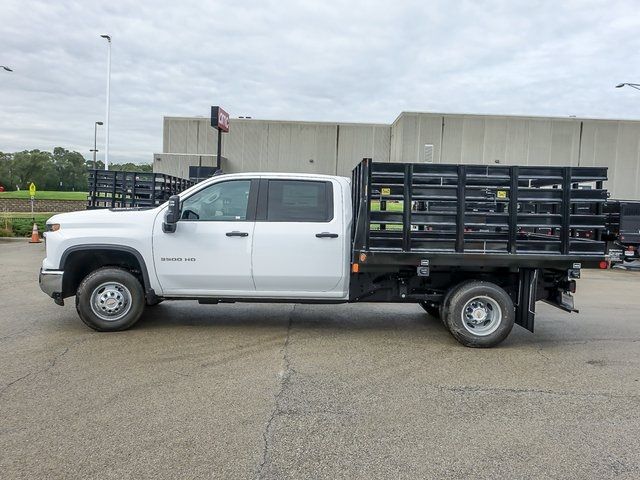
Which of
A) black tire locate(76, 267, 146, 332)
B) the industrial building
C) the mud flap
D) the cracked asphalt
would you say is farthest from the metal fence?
the industrial building

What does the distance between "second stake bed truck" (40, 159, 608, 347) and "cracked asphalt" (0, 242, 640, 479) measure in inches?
21.0

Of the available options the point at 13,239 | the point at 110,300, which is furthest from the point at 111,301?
the point at 13,239

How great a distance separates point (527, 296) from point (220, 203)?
3.87 meters

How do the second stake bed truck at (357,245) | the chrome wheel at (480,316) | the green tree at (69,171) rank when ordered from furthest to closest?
the green tree at (69,171) → the chrome wheel at (480,316) → the second stake bed truck at (357,245)

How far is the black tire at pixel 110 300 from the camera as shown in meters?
6.49

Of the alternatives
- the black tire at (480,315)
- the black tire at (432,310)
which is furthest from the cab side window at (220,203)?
the black tire at (432,310)

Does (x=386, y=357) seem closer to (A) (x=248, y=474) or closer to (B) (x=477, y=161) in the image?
(A) (x=248, y=474)

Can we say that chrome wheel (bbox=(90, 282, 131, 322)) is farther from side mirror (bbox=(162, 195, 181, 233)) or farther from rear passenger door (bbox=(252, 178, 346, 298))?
rear passenger door (bbox=(252, 178, 346, 298))

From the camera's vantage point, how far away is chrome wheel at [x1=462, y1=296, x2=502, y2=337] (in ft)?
20.8

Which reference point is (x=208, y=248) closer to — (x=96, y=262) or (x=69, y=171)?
(x=96, y=262)

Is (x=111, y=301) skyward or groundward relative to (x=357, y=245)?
groundward

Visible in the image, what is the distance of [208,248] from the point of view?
642 cm

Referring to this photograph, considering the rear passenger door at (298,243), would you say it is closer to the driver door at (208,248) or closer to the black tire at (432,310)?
the driver door at (208,248)

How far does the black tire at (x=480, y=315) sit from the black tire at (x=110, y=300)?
12.4 feet
